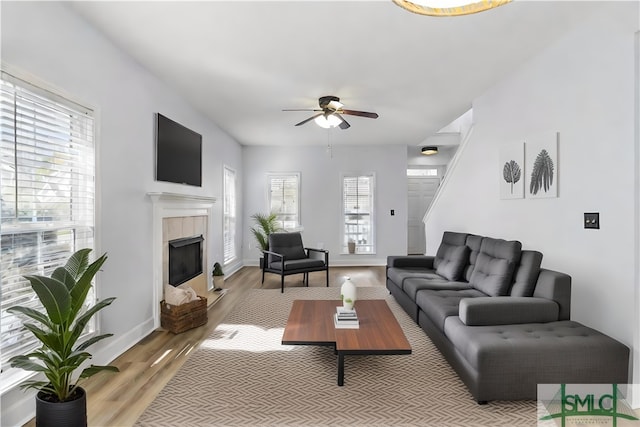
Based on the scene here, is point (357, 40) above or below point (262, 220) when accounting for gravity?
above

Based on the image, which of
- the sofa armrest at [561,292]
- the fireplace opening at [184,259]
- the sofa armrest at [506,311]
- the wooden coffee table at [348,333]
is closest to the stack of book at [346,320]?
the wooden coffee table at [348,333]

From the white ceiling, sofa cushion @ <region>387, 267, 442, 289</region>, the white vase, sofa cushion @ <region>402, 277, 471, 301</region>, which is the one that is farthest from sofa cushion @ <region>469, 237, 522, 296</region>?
the white ceiling

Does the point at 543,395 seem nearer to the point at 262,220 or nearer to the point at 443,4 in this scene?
the point at 443,4

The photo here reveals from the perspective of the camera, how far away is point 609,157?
8.53ft

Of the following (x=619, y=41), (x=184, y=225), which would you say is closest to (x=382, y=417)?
(x=619, y=41)

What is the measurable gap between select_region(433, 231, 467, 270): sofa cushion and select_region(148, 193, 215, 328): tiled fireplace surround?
314 cm

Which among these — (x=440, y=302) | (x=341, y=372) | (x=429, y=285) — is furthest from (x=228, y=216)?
(x=341, y=372)

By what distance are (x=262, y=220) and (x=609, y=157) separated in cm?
557

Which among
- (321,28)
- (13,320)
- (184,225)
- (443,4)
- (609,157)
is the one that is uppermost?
(321,28)

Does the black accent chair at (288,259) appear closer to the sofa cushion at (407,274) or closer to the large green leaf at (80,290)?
the sofa cushion at (407,274)

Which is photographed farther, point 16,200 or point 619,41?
point 619,41

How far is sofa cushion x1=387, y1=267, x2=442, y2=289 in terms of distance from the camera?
439cm

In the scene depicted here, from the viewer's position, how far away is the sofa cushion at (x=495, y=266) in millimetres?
3211

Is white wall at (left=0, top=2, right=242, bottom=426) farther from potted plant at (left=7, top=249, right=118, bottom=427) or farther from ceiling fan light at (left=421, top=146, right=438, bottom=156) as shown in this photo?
ceiling fan light at (left=421, top=146, right=438, bottom=156)
